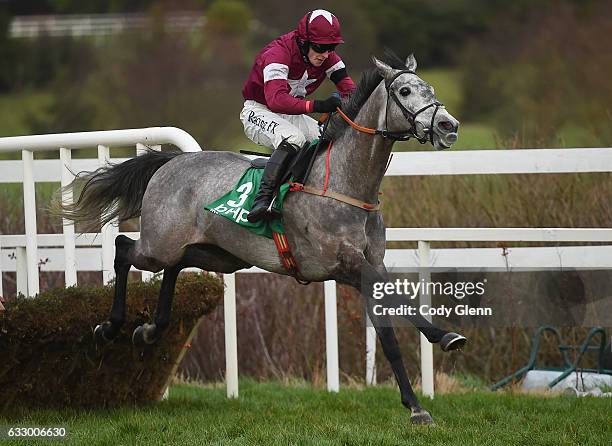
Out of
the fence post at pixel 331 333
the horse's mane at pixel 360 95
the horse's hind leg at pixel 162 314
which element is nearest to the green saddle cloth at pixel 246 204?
the horse's mane at pixel 360 95

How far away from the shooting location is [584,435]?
547cm

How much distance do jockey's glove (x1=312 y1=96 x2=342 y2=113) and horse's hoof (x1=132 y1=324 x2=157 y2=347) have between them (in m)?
1.81

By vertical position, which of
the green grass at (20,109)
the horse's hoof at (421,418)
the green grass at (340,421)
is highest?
the horse's hoof at (421,418)

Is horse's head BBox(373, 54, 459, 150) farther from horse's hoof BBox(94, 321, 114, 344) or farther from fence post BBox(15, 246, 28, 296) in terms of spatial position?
fence post BBox(15, 246, 28, 296)

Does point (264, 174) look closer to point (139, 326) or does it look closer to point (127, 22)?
point (139, 326)

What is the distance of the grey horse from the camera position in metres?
5.58

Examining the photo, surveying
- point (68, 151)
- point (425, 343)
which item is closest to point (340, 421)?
point (425, 343)

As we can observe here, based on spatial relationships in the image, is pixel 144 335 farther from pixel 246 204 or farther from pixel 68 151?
pixel 68 151

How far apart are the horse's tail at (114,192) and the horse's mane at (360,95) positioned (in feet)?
4.36

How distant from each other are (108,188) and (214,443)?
212 cm

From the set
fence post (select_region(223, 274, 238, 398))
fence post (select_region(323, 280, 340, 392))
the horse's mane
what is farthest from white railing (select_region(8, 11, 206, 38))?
the horse's mane

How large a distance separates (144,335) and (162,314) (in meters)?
0.18

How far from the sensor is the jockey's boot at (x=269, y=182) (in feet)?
19.3

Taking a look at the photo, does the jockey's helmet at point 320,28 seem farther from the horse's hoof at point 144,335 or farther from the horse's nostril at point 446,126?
the horse's hoof at point 144,335
